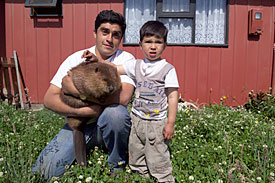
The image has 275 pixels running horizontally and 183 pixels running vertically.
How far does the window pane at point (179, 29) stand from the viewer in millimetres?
6074

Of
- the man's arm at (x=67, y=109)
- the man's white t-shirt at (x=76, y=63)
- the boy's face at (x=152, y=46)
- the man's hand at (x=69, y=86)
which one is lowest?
the man's arm at (x=67, y=109)

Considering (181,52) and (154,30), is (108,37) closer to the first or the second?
(154,30)

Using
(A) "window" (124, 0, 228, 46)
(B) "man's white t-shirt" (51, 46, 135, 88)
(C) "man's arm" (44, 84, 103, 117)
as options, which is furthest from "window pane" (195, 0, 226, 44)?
(C) "man's arm" (44, 84, 103, 117)

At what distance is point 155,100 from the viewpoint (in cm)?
219

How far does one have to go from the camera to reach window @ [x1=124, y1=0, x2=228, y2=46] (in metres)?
5.98

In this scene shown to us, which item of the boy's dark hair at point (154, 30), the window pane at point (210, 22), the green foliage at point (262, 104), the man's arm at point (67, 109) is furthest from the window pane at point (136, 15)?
the man's arm at point (67, 109)

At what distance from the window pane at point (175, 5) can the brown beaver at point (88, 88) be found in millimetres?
4393

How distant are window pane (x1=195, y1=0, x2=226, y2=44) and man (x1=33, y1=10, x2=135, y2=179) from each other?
407cm

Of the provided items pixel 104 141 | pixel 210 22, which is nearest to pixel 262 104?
pixel 210 22

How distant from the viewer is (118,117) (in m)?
2.22

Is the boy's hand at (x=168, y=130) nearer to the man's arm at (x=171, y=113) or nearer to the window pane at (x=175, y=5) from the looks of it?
the man's arm at (x=171, y=113)

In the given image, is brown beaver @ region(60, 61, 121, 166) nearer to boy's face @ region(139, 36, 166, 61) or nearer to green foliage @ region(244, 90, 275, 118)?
boy's face @ region(139, 36, 166, 61)

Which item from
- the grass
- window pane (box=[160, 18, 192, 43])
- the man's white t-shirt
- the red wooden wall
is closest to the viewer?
the grass

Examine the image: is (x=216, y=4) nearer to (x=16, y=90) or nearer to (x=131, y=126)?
(x=131, y=126)
